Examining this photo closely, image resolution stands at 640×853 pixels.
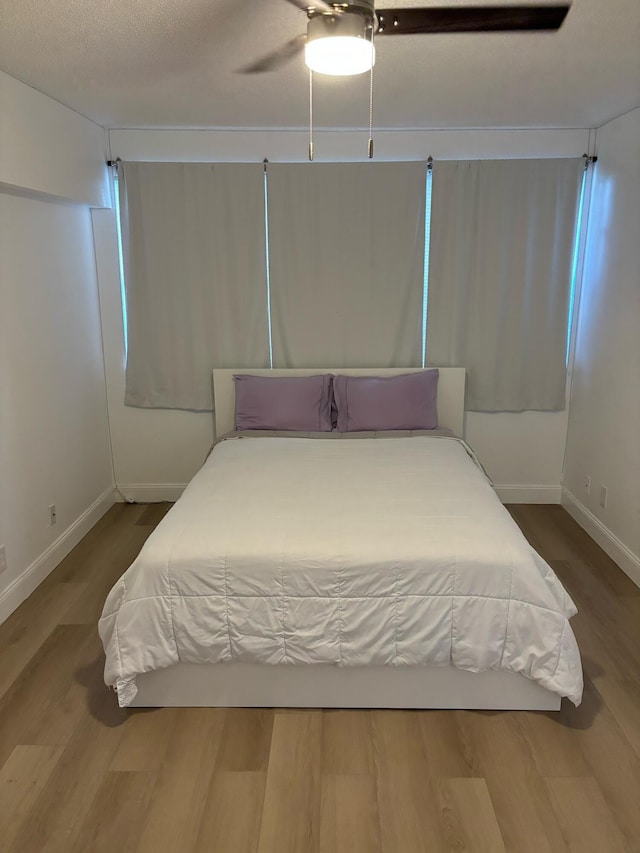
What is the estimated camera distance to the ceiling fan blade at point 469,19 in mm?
1745

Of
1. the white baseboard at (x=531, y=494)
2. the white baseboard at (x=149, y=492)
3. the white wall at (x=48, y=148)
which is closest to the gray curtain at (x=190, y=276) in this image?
the white wall at (x=48, y=148)

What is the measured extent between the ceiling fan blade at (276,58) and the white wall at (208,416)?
4.08 feet

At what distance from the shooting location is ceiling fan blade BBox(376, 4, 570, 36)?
1.75 m

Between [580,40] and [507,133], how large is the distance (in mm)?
1559

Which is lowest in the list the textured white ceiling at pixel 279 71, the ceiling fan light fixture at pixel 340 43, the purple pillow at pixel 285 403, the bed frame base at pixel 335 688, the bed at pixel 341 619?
the bed frame base at pixel 335 688

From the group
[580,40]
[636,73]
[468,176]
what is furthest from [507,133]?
[580,40]

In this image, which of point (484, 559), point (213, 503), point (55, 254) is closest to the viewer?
point (484, 559)

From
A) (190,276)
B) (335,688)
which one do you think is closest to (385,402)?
(190,276)

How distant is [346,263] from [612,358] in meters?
1.66

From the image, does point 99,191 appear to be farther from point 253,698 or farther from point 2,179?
point 253,698

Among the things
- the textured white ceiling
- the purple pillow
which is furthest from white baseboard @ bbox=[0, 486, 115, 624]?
the textured white ceiling

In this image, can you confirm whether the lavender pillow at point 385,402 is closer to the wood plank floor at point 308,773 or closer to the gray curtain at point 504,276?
the gray curtain at point 504,276

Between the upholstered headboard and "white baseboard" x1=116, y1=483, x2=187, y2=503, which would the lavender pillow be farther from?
"white baseboard" x1=116, y1=483, x2=187, y2=503

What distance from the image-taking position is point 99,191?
3.77 metres
